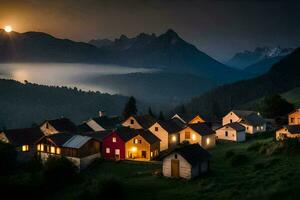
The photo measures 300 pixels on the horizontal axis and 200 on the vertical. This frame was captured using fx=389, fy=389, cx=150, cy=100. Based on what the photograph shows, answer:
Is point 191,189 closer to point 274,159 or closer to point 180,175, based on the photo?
point 180,175

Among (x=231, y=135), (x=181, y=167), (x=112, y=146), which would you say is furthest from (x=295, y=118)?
(x=181, y=167)

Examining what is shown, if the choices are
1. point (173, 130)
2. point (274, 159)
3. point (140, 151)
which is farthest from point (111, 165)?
point (274, 159)

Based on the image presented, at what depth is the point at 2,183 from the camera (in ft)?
175

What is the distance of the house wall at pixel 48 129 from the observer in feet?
304

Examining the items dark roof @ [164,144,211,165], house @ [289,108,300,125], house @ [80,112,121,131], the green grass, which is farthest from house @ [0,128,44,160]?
house @ [289,108,300,125]

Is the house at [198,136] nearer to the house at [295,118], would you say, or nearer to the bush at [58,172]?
the house at [295,118]

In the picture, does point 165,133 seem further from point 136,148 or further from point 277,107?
point 277,107

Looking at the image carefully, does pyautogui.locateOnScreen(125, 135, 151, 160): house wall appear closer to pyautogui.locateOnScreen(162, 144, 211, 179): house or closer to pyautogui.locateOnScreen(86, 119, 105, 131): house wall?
pyautogui.locateOnScreen(162, 144, 211, 179): house

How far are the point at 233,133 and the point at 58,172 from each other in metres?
44.2

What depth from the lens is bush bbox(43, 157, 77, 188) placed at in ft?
193

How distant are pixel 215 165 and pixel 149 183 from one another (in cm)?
1406

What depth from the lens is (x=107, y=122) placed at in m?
108

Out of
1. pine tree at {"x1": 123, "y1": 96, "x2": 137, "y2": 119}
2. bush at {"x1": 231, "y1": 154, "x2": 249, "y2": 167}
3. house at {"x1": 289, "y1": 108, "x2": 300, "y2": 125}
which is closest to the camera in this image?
bush at {"x1": 231, "y1": 154, "x2": 249, "y2": 167}

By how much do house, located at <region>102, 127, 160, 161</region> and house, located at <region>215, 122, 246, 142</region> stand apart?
2103 centimetres
